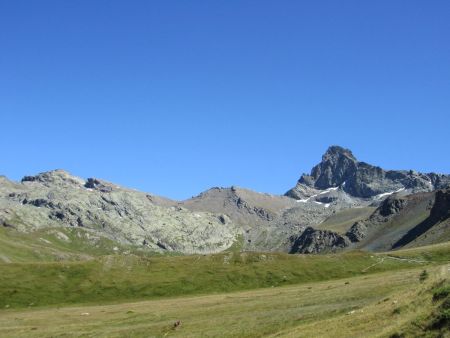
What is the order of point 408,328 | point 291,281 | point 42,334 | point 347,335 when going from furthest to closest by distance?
point 291,281
point 42,334
point 347,335
point 408,328

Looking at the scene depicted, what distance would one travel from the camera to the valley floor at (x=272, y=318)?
3472 centimetres

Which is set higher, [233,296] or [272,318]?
[233,296]

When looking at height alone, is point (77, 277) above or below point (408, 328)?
above

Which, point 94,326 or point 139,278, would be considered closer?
point 94,326

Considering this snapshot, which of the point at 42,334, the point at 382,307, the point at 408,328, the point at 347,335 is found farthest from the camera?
the point at 42,334

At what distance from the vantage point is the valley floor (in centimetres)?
3472

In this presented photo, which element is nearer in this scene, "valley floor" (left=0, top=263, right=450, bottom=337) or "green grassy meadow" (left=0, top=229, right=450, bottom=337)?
"valley floor" (left=0, top=263, right=450, bottom=337)

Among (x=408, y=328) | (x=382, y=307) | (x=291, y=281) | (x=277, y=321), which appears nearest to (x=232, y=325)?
(x=277, y=321)

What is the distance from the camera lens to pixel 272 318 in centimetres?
5797

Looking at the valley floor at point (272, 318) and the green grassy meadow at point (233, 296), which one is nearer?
the valley floor at point (272, 318)

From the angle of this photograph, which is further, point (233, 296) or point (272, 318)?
point (233, 296)

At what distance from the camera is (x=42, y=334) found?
69250 millimetres

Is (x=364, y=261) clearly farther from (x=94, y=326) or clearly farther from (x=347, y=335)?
(x=347, y=335)

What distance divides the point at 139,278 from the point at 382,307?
343 feet
